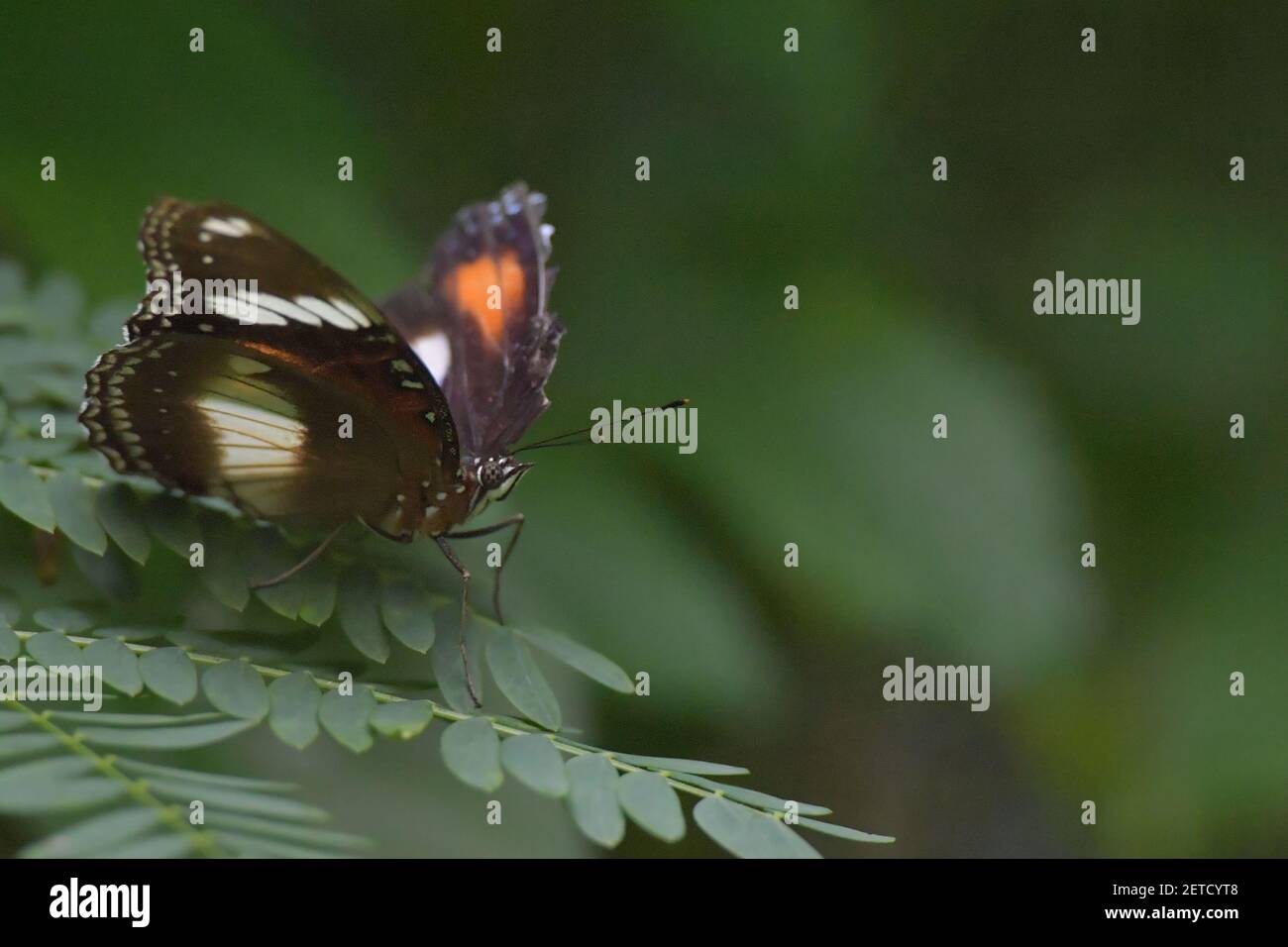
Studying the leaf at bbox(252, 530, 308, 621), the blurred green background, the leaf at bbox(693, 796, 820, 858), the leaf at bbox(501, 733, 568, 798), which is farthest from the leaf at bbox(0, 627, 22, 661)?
the blurred green background

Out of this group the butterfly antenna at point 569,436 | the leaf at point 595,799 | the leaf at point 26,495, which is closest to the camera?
the leaf at point 595,799

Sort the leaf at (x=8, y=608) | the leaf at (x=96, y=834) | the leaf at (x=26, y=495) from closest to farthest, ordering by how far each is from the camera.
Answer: the leaf at (x=96, y=834), the leaf at (x=8, y=608), the leaf at (x=26, y=495)

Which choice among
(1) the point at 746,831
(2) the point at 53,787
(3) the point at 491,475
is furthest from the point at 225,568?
(1) the point at 746,831

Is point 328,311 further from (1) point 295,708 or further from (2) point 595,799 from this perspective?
(2) point 595,799

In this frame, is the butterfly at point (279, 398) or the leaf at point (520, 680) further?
the butterfly at point (279, 398)

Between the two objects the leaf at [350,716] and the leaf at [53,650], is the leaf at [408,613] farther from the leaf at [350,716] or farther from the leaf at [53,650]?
the leaf at [53,650]

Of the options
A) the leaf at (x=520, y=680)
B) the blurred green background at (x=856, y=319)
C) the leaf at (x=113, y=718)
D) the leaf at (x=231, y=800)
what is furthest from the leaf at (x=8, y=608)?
the blurred green background at (x=856, y=319)

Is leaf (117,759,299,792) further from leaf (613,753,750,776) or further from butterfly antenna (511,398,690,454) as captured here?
butterfly antenna (511,398,690,454)
